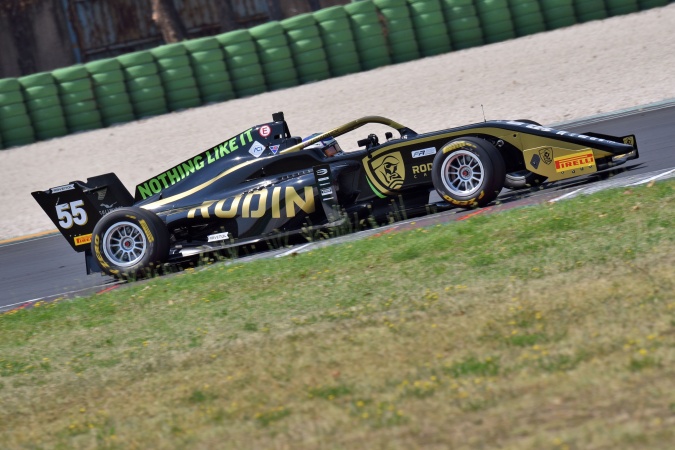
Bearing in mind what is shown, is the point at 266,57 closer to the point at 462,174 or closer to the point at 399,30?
the point at 399,30

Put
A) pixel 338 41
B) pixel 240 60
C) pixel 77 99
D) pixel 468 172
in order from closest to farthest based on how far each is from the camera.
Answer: pixel 468 172 → pixel 77 99 → pixel 240 60 → pixel 338 41

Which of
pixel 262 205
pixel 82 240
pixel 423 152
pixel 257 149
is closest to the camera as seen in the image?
pixel 423 152

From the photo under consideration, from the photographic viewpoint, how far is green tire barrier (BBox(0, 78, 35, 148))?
1920 cm

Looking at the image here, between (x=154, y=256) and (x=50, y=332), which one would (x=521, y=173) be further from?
(x=50, y=332)

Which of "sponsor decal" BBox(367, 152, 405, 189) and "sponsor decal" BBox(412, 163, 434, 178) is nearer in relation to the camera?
"sponsor decal" BBox(412, 163, 434, 178)

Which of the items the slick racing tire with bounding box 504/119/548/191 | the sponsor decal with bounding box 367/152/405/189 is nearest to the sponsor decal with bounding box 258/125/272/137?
the sponsor decal with bounding box 367/152/405/189

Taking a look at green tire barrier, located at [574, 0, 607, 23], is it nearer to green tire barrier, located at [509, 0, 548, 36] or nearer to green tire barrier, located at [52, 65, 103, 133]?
green tire barrier, located at [509, 0, 548, 36]

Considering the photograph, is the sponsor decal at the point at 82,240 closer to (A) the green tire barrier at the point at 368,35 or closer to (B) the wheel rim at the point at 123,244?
(B) the wheel rim at the point at 123,244

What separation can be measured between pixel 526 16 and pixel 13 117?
1035cm

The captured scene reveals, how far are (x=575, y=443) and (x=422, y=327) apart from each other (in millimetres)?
2234

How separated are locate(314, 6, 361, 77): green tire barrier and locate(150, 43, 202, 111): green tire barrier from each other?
8.90ft

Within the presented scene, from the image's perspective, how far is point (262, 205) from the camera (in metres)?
10.5

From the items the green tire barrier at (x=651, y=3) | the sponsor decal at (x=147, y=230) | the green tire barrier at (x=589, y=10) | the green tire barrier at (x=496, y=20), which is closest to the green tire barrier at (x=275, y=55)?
the green tire barrier at (x=496, y=20)

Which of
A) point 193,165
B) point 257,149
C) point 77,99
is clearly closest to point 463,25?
point 77,99
